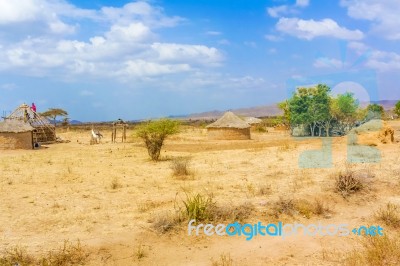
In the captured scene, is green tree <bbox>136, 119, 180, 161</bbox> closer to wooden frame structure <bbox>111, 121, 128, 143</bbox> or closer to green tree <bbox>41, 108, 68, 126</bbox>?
wooden frame structure <bbox>111, 121, 128, 143</bbox>

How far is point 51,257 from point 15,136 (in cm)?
1807

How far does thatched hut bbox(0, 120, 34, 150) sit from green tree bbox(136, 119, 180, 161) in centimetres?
867

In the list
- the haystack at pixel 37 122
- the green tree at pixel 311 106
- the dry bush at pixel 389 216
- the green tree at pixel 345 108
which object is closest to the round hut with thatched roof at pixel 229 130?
the green tree at pixel 311 106

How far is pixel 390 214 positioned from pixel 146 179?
645cm

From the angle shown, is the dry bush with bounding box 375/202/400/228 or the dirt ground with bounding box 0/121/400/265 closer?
the dirt ground with bounding box 0/121/400/265

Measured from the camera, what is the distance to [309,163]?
493 inches

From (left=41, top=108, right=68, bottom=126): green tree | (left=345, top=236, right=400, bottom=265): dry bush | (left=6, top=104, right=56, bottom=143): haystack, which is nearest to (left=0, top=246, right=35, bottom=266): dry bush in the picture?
(left=345, top=236, right=400, bottom=265): dry bush

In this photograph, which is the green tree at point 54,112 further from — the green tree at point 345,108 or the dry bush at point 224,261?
the dry bush at point 224,261

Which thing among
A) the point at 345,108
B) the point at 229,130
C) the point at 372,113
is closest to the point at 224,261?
the point at 229,130

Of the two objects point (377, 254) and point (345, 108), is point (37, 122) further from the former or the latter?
point (377, 254)

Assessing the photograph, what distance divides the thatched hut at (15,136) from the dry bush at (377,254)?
2004 centimetres

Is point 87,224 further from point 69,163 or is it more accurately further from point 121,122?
point 121,122

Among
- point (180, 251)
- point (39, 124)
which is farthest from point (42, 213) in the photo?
point (39, 124)

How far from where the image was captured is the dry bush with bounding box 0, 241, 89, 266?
17.4 ft
